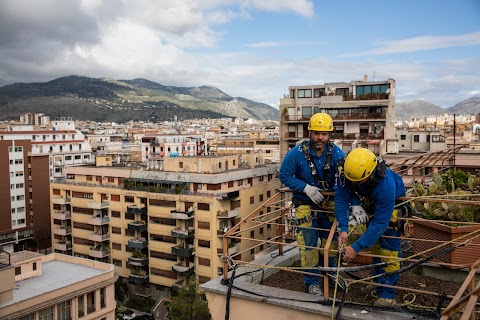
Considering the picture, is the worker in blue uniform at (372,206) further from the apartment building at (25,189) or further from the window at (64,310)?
the apartment building at (25,189)

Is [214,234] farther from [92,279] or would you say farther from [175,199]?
[92,279]

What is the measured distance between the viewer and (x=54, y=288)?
22.0 metres

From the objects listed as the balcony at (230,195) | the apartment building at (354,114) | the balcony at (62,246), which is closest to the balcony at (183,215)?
the balcony at (230,195)

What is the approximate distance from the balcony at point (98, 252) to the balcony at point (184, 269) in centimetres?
822

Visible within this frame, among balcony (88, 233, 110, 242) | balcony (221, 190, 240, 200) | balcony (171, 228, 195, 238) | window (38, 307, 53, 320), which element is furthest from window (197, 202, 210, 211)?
window (38, 307, 53, 320)

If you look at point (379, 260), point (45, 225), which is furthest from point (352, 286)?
point (45, 225)

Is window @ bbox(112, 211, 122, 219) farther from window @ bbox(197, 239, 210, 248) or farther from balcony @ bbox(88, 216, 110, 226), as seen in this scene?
window @ bbox(197, 239, 210, 248)

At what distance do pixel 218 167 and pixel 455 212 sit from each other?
30648 millimetres

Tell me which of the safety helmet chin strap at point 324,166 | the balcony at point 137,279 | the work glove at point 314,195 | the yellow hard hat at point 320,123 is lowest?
the balcony at point 137,279

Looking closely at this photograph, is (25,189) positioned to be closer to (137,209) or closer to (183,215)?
(137,209)

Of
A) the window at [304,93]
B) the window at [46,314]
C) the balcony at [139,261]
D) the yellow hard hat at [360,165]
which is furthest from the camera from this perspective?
the window at [304,93]

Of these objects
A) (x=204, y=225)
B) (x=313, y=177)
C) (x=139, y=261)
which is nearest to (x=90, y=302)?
(x=204, y=225)

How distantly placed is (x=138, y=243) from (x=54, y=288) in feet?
47.8

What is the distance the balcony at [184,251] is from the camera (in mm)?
33844
